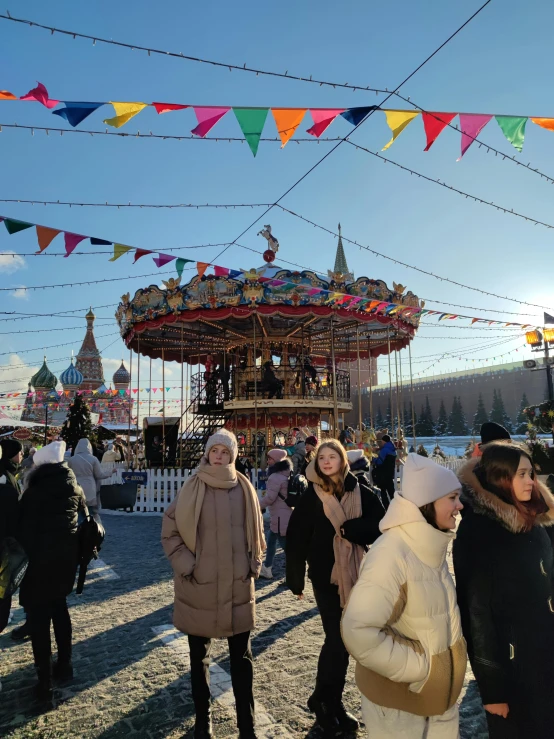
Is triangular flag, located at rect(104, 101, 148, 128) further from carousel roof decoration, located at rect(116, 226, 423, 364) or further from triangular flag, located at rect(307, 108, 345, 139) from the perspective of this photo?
carousel roof decoration, located at rect(116, 226, 423, 364)

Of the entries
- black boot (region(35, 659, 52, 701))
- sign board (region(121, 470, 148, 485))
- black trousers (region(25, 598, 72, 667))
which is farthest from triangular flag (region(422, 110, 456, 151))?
sign board (region(121, 470, 148, 485))

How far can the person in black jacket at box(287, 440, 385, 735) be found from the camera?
9.57ft

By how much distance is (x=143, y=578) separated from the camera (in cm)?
634

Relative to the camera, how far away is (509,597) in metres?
2.10

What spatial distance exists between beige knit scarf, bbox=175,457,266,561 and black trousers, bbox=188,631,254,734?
0.46 metres

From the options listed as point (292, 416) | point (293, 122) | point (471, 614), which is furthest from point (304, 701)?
point (292, 416)

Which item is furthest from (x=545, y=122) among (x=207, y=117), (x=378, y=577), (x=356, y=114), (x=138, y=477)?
(x=138, y=477)

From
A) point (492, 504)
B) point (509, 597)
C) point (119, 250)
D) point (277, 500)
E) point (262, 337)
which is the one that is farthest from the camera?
point (262, 337)

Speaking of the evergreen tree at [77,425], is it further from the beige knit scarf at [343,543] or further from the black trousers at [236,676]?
the beige knit scarf at [343,543]

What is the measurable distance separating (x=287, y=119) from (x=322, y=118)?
42 centimetres

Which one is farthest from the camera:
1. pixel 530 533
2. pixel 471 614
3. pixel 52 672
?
pixel 52 672

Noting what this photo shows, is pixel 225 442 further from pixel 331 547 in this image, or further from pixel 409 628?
pixel 409 628

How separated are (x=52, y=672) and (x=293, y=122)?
567 centimetres

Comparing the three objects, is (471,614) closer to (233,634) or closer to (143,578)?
(233,634)
